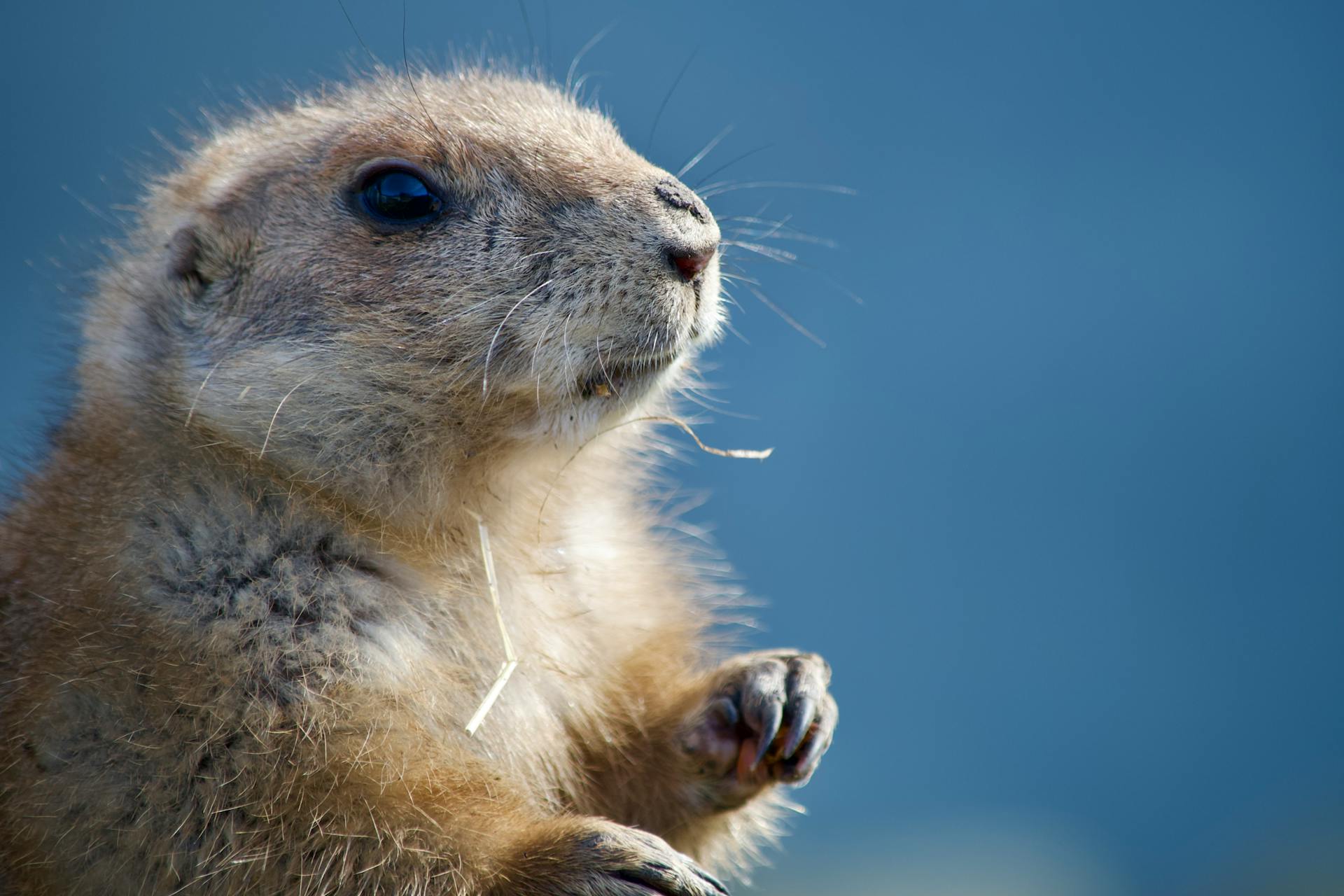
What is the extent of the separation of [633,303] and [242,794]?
1266 millimetres

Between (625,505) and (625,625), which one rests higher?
(625,505)

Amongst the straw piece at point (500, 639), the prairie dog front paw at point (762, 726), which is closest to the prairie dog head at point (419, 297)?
the straw piece at point (500, 639)

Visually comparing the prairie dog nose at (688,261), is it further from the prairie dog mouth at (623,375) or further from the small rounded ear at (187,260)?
the small rounded ear at (187,260)

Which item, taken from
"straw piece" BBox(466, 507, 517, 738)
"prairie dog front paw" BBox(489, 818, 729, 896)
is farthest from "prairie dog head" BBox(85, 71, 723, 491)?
"prairie dog front paw" BBox(489, 818, 729, 896)

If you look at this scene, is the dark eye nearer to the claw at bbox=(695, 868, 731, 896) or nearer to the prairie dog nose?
the prairie dog nose

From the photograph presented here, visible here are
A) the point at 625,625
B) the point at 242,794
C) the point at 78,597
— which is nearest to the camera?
the point at 242,794

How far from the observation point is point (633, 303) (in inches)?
101

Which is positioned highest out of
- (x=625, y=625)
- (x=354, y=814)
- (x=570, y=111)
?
(x=570, y=111)

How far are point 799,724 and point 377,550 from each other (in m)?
1.06

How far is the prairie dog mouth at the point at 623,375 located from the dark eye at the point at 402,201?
538 millimetres

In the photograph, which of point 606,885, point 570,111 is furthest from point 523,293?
point 606,885

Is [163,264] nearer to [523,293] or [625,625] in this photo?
[523,293]

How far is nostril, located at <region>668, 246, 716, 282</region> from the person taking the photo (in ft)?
8.56

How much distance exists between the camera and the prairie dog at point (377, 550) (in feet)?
7.54
